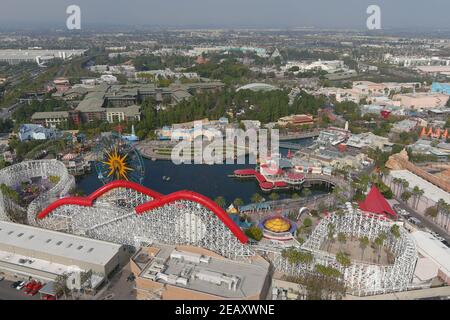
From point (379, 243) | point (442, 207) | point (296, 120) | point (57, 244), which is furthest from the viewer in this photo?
point (296, 120)

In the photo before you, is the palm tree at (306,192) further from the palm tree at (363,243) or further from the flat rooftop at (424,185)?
the palm tree at (363,243)

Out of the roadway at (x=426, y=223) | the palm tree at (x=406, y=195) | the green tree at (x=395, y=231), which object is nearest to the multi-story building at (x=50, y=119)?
the palm tree at (x=406, y=195)

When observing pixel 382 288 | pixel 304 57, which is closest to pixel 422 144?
pixel 382 288

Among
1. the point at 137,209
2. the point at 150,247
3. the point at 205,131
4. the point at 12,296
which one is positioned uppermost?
the point at 205,131

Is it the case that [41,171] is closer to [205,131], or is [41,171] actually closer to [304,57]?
[205,131]

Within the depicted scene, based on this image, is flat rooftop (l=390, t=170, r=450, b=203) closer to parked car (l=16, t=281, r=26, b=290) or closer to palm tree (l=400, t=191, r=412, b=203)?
palm tree (l=400, t=191, r=412, b=203)

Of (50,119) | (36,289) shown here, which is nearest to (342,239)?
(36,289)

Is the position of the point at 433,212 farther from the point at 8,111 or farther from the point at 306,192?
the point at 8,111
